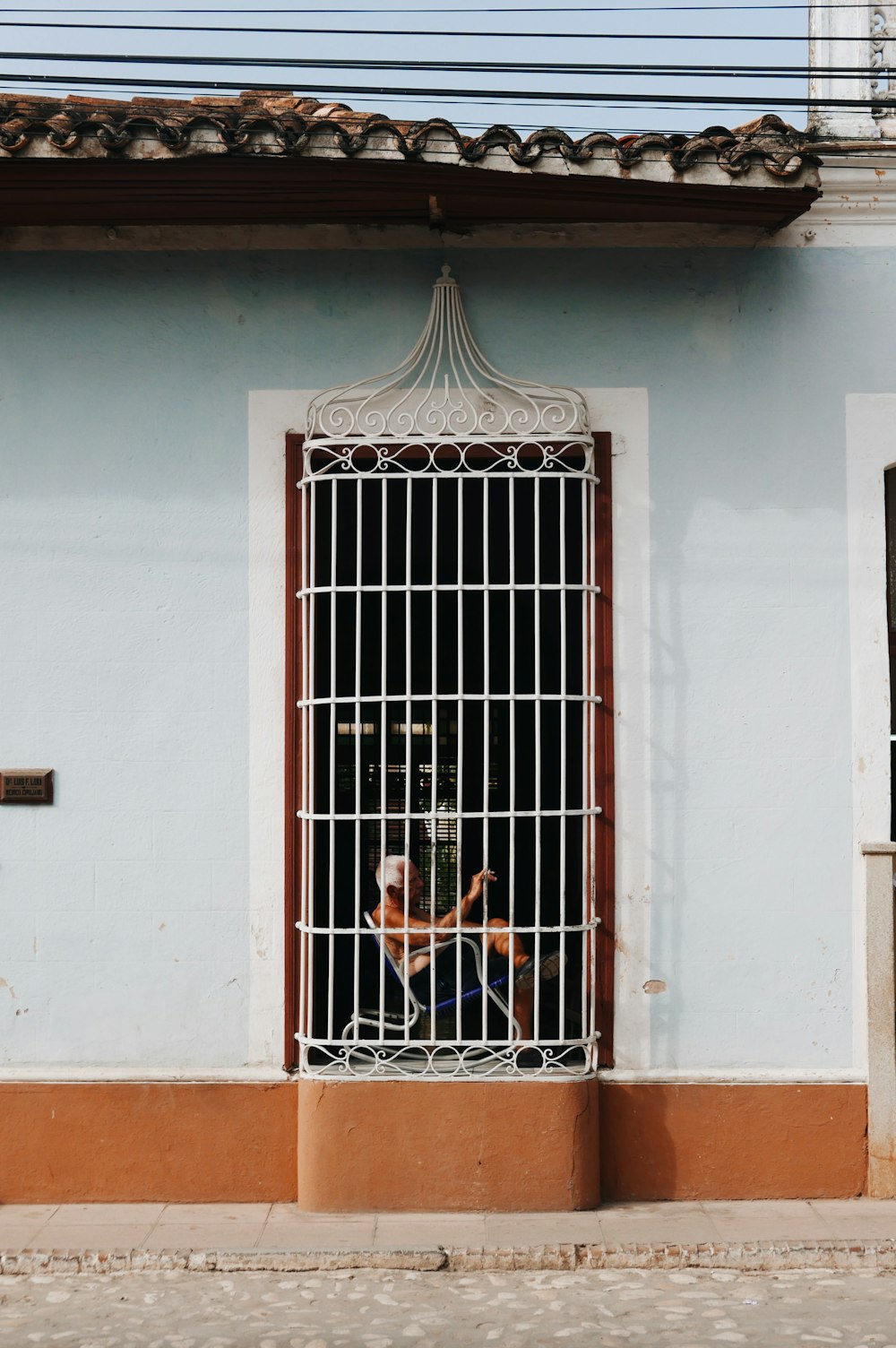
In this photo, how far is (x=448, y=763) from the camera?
5430mm

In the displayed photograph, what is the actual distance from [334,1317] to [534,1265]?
0.75 metres

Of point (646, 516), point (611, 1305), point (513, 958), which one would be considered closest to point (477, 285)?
point (646, 516)

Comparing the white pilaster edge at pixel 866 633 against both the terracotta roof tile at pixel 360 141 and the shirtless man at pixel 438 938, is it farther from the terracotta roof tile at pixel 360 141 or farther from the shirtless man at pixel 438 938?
the shirtless man at pixel 438 938

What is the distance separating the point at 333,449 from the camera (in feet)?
16.7

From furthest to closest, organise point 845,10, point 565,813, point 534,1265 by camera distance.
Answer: point 845,10
point 565,813
point 534,1265

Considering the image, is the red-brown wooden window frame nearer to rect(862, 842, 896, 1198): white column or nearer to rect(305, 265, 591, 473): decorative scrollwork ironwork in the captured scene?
rect(305, 265, 591, 473): decorative scrollwork ironwork

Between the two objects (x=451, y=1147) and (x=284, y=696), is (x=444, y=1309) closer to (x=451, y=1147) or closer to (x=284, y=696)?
(x=451, y=1147)

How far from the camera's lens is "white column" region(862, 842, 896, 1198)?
4961mm

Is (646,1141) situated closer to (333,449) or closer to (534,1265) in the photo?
(534,1265)

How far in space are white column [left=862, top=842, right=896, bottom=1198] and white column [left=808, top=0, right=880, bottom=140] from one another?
2994 mm

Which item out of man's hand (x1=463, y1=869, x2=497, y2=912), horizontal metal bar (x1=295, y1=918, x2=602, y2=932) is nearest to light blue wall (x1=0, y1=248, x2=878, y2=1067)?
horizontal metal bar (x1=295, y1=918, x2=602, y2=932)

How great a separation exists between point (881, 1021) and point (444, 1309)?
1982 millimetres

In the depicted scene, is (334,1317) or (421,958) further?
(421,958)

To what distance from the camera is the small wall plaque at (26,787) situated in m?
5.07
